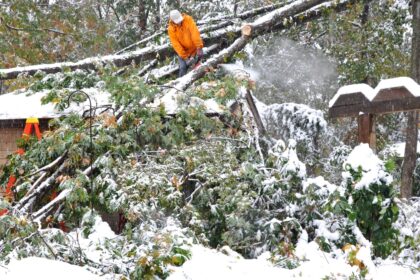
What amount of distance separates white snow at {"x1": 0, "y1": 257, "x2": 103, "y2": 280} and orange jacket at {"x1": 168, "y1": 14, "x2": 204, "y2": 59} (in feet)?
19.0

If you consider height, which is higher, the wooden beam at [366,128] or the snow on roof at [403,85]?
the snow on roof at [403,85]

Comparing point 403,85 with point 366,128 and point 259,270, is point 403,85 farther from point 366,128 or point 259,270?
point 259,270

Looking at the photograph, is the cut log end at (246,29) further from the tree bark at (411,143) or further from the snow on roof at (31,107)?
the tree bark at (411,143)

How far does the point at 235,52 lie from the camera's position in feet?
30.1

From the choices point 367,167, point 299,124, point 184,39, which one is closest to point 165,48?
point 184,39

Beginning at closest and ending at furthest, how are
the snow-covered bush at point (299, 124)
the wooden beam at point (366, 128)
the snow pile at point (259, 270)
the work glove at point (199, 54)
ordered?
the snow pile at point (259, 270)
the wooden beam at point (366, 128)
the work glove at point (199, 54)
the snow-covered bush at point (299, 124)

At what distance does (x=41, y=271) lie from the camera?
371 centimetres

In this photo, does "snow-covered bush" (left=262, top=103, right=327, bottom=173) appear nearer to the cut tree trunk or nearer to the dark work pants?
the cut tree trunk

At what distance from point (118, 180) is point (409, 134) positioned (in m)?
5.80

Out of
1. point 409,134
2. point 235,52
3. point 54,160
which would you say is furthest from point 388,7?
point 54,160

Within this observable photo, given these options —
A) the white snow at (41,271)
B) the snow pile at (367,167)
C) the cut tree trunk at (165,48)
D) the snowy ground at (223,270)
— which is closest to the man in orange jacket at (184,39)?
the cut tree trunk at (165,48)

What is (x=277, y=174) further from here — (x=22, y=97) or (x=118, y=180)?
(x=22, y=97)

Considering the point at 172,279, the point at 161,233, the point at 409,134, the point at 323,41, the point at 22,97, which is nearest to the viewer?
the point at 172,279

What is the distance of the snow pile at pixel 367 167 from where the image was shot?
5285 millimetres
